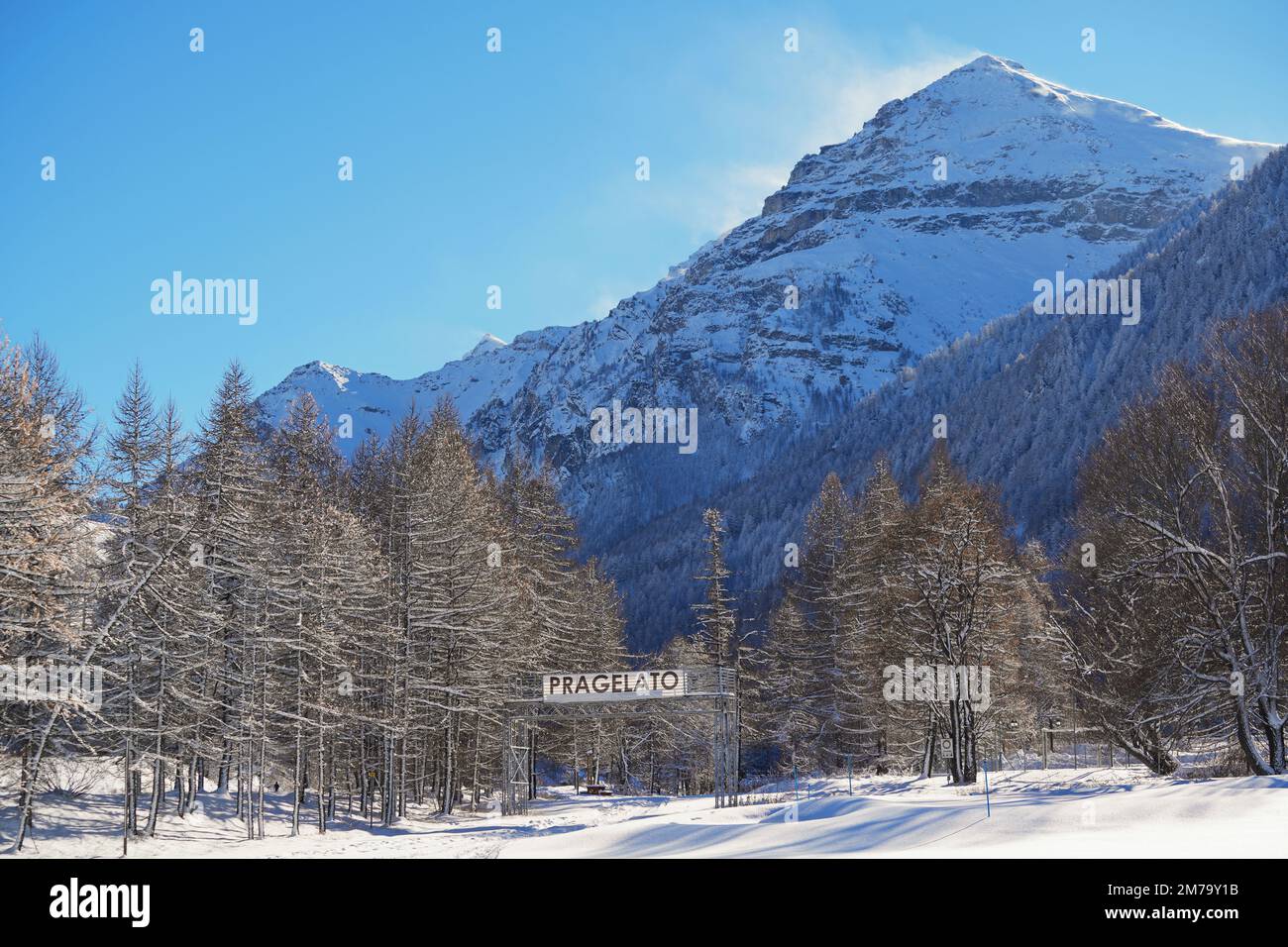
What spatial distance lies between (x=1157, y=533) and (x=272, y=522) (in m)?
27.7

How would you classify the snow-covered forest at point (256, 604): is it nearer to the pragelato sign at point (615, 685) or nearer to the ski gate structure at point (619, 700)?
the ski gate structure at point (619, 700)

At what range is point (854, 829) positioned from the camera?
1766cm

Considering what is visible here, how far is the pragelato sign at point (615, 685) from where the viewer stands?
124 ft

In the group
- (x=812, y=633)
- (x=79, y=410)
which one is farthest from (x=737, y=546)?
(x=79, y=410)

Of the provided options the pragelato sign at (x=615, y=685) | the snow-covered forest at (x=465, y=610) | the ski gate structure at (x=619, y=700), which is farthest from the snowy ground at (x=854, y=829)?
the pragelato sign at (x=615, y=685)

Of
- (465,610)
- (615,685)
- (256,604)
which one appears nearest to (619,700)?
(615,685)

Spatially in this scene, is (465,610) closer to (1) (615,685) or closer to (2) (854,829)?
(1) (615,685)

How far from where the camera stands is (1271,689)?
22.6m

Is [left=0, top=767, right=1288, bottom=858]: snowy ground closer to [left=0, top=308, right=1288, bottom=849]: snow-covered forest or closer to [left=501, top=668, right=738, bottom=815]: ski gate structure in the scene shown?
[left=0, top=308, right=1288, bottom=849]: snow-covered forest

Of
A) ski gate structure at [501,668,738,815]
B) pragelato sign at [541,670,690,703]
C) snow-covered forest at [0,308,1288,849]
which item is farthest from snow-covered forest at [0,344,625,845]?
pragelato sign at [541,670,690,703]

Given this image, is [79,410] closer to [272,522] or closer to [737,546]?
[272,522]

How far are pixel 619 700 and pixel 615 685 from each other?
176 centimetres

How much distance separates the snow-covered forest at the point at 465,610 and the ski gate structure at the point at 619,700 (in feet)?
5.70

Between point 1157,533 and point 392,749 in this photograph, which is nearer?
point 1157,533
